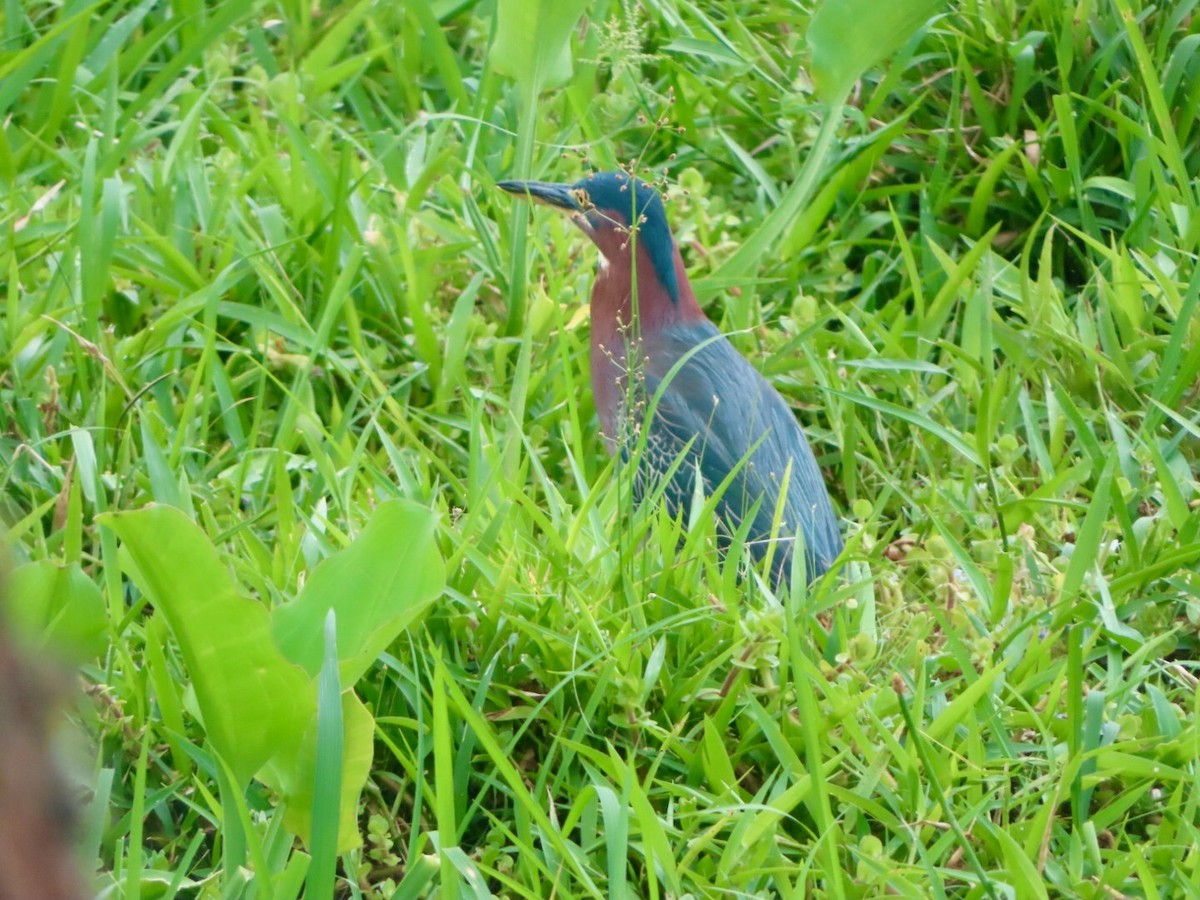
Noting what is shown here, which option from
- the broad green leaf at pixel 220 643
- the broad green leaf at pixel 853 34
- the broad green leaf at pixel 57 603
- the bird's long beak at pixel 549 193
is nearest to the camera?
the broad green leaf at pixel 220 643

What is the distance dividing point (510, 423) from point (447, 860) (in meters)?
1.23

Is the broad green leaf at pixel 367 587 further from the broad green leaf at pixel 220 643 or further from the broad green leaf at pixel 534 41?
the broad green leaf at pixel 534 41

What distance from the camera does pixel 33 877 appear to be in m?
0.43

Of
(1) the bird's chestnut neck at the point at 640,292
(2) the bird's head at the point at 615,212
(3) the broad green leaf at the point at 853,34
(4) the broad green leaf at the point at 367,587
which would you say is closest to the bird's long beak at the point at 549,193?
(2) the bird's head at the point at 615,212

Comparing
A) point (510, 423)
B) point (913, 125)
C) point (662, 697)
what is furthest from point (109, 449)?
point (913, 125)

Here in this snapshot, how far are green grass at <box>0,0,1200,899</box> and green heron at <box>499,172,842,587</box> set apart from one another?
118 mm

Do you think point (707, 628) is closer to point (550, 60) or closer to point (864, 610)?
point (864, 610)

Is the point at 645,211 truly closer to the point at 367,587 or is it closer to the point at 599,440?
the point at 599,440

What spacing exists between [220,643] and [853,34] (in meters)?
2.22

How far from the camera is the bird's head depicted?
10.5 feet

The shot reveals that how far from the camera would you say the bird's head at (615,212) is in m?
3.21

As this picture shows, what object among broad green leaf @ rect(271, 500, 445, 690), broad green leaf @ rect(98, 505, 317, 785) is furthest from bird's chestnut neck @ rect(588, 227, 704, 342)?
broad green leaf @ rect(98, 505, 317, 785)

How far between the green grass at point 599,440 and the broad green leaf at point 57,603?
13 millimetres

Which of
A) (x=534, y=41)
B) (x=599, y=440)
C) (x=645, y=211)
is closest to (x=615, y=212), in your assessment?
(x=645, y=211)
